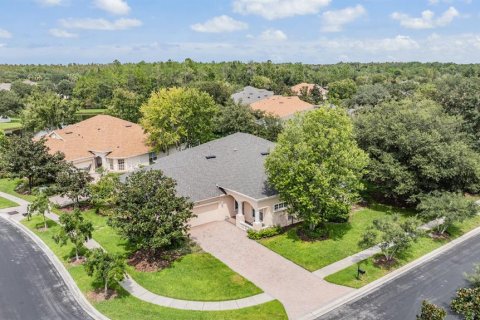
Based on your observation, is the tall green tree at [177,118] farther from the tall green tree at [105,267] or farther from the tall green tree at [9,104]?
the tall green tree at [9,104]

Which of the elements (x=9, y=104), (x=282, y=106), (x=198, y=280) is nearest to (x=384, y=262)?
(x=198, y=280)

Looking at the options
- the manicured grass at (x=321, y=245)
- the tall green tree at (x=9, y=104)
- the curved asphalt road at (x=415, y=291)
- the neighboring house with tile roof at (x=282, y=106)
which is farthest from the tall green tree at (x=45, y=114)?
the curved asphalt road at (x=415, y=291)

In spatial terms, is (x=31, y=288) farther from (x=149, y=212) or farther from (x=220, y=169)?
(x=220, y=169)

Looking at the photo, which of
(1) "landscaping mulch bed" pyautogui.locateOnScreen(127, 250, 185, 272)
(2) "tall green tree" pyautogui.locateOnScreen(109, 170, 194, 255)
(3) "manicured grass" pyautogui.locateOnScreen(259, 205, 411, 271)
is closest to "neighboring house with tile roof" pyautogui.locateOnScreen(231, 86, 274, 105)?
(3) "manicured grass" pyautogui.locateOnScreen(259, 205, 411, 271)

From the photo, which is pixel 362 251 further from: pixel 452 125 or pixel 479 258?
pixel 452 125

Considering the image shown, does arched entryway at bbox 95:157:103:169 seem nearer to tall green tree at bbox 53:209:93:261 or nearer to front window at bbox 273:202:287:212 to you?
tall green tree at bbox 53:209:93:261

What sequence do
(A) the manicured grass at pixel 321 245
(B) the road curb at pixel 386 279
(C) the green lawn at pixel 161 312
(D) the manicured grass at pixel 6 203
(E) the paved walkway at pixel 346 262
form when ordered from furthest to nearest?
(D) the manicured grass at pixel 6 203 < (A) the manicured grass at pixel 321 245 < (E) the paved walkway at pixel 346 262 < (B) the road curb at pixel 386 279 < (C) the green lawn at pixel 161 312

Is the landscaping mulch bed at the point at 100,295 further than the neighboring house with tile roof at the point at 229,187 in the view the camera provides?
No
